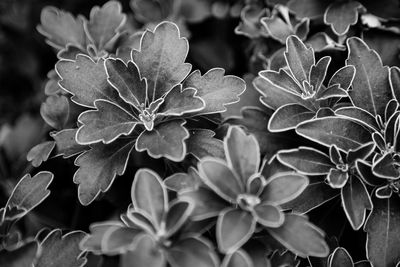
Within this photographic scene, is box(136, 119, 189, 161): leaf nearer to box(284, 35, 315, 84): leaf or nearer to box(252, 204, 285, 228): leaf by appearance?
box(252, 204, 285, 228): leaf

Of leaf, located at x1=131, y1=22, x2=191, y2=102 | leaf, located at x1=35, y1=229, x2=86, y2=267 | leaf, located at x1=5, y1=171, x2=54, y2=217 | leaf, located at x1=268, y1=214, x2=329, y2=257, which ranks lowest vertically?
leaf, located at x1=35, y1=229, x2=86, y2=267

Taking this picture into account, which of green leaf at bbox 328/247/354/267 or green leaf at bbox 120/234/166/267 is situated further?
green leaf at bbox 328/247/354/267

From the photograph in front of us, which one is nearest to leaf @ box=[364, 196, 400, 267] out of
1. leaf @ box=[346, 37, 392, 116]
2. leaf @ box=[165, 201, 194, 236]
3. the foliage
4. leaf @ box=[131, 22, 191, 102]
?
the foliage

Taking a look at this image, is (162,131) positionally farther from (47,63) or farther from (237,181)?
(47,63)

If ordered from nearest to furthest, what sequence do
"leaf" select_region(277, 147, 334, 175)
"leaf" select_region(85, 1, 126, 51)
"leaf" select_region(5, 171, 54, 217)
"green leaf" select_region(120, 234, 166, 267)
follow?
"green leaf" select_region(120, 234, 166, 267) → "leaf" select_region(277, 147, 334, 175) → "leaf" select_region(5, 171, 54, 217) → "leaf" select_region(85, 1, 126, 51)

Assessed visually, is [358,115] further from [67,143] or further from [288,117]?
[67,143]

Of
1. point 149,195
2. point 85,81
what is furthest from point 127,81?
point 149,195

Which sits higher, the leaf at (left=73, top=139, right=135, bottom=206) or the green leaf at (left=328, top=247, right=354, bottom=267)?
the leaf at (left=73, top=139, right=135, bottom=206)

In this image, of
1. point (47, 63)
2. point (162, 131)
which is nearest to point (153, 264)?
point (162, 131)

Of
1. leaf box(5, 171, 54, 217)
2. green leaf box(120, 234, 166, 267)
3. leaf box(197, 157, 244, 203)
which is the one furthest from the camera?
leaf box(5, 171, 54, 217)
